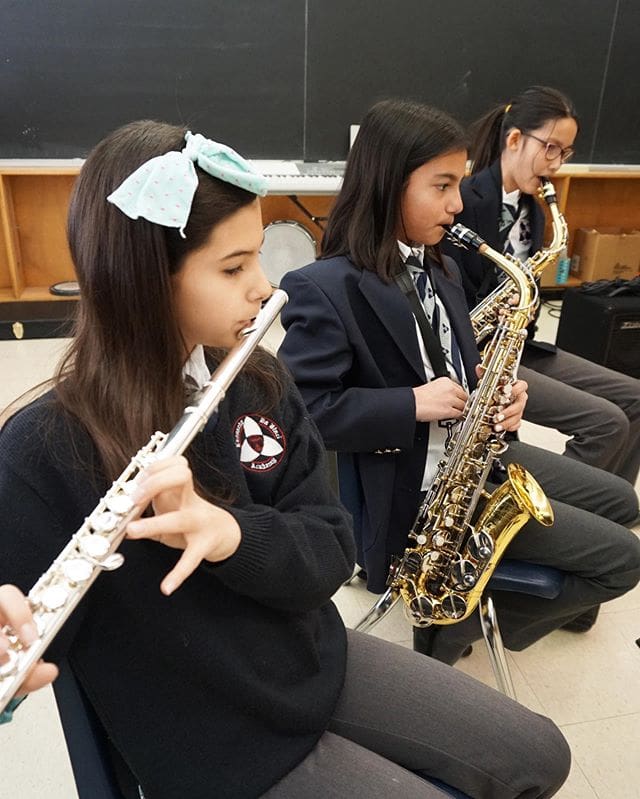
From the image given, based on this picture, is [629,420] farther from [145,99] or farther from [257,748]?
[145,99]

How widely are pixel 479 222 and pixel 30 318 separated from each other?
2.91m

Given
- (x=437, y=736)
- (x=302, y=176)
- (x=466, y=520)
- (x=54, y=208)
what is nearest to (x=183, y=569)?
(x=437, y=736)

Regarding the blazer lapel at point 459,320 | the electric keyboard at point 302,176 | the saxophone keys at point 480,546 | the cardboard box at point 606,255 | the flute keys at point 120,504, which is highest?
the flute keys at point 120,504

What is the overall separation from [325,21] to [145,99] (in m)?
1.15

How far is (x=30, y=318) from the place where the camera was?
396cm

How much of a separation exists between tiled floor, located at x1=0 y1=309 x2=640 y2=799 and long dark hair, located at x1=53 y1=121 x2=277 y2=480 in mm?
512

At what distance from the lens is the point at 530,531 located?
1.47 metres

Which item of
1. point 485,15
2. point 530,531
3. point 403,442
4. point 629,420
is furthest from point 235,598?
point 485,15

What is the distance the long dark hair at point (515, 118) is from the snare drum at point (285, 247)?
→ 187 cm

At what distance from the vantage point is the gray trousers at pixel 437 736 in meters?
0.97

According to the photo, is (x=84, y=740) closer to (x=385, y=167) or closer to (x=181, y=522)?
(x=181, y=522)

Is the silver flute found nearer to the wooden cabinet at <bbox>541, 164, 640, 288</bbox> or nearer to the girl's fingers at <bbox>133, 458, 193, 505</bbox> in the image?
the girl's fingers at <bbox>133, 458, 193, 505</bbox>

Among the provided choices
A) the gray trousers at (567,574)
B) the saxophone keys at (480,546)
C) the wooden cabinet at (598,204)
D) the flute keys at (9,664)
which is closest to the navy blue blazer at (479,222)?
the gray trousers at (567,574)

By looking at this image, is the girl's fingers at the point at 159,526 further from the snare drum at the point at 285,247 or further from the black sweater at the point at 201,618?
the snare drum at the point at 285,247
